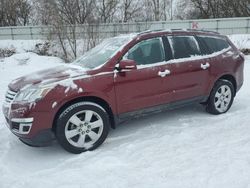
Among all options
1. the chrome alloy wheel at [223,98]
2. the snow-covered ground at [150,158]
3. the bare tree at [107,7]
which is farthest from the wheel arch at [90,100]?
the bare tree at [107,7]

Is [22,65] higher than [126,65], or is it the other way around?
[126,65]

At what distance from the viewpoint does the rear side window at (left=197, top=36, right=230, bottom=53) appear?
17.8 ft

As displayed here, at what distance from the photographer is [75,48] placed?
539 inches

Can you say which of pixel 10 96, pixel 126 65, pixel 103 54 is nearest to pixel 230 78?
pixel 126 65

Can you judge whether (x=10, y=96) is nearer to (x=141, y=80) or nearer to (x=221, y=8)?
(x=141, y=80)

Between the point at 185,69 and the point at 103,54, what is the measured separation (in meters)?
1.43

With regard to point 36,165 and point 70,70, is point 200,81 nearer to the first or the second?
point 70,70

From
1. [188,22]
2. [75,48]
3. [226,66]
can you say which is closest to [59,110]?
[226,66]

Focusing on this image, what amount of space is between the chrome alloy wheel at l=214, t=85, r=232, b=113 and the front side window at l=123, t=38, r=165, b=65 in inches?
59.8

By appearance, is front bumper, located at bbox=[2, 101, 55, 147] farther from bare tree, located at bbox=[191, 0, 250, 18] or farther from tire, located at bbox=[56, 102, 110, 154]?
bare tree, located at bbox=[191, 0, 250, 18]

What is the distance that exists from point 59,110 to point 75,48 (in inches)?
396

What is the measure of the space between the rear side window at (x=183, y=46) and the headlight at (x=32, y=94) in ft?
7.37

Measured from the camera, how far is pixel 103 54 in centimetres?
475

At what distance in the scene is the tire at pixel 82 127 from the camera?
13.1ft
